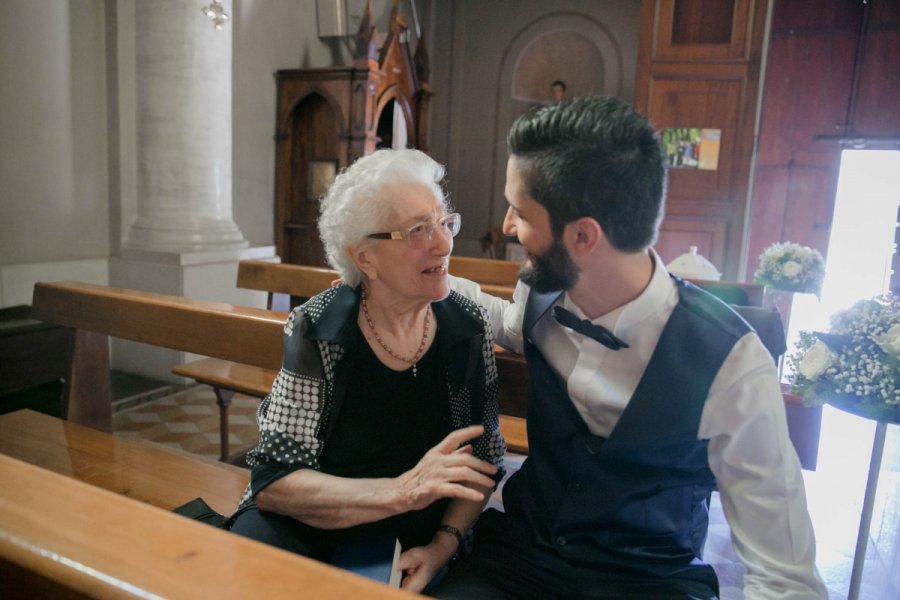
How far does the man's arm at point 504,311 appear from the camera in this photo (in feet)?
5.25

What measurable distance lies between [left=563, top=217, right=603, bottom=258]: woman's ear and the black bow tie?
122mm

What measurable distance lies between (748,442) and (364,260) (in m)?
0.87

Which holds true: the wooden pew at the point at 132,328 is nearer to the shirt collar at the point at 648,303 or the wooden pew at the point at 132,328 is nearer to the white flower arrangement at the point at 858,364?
the shirt collar at the point at 648,303

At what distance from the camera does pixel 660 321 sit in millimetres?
1277

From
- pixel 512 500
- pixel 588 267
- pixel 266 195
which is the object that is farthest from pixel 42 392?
pixel 588 267

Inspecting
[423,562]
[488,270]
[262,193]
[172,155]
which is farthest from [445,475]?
[262,193]

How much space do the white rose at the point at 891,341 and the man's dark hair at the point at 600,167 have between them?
37.4 inches

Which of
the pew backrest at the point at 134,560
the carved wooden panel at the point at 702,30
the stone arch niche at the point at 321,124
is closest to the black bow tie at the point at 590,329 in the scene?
the pew backrest at the point at 134,560

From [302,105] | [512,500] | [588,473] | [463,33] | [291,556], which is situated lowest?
[512,500]

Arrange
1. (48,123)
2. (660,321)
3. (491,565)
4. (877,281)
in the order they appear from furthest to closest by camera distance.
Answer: (877,281), (48,123), (491,565), (660,321)

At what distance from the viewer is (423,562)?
4.68ft

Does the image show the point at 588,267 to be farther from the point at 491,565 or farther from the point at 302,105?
the point at 302,105

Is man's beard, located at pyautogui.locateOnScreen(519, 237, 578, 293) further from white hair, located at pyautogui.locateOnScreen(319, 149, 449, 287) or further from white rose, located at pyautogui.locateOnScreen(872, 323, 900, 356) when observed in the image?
white rose, located at pyautogui.locateOnScreen(872, 323, 900, 356)

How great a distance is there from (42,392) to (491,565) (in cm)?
335
